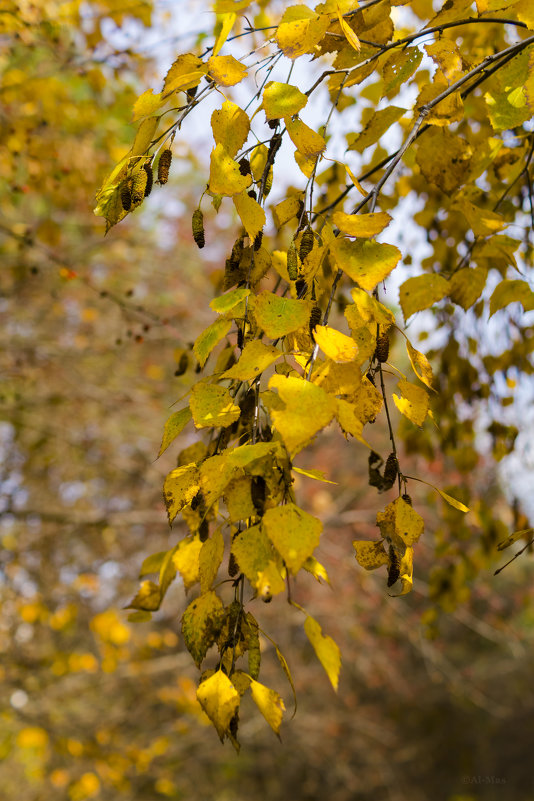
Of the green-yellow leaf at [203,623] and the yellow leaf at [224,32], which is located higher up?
the yellow leaf at [224,32]

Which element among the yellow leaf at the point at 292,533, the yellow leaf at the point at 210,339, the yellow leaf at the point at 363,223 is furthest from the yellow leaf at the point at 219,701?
the yellow leaf at the point at 363,223

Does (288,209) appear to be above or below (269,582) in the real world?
above

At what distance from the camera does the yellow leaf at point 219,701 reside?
63 cm

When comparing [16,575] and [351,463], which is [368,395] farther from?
[351,463]

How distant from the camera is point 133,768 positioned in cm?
374

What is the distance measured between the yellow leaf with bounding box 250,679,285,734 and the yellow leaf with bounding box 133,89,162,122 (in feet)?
2.22

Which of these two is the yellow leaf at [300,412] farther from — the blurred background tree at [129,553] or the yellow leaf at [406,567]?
the blurred background tree at [129,553]

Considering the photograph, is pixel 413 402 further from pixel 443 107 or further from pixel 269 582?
pixel 443 107

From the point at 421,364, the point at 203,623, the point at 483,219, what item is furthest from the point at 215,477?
the point at 483,219

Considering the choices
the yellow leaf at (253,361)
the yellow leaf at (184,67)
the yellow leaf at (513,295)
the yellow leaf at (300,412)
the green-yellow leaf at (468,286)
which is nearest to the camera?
the yellow leaf at (300,412)

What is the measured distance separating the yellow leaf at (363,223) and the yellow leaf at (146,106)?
0.89 ft

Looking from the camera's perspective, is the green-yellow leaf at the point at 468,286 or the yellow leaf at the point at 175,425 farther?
the green-yellow leaf at the point at 468,286

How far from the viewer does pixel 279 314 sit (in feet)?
2.20

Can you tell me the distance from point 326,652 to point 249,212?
50cm
